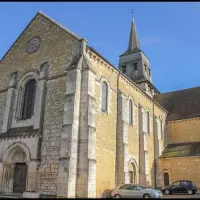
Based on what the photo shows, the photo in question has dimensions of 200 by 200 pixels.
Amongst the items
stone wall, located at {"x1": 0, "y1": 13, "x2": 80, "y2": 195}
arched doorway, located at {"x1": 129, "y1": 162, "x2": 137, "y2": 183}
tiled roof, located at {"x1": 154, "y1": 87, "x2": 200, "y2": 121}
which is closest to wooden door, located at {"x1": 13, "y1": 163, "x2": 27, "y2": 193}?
stone wall, located at {"x1": 0, "y1": 13, "x2": 80, "y2": 195}

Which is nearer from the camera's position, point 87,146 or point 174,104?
point 87,146

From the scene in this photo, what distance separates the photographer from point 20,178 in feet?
57.4

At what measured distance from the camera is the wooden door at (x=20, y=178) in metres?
17.2

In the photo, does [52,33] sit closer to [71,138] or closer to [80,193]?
[71,138]

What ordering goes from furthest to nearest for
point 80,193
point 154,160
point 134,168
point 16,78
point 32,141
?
point 154,160, point 134,168, point 16,78, point 32,141, point 80,193

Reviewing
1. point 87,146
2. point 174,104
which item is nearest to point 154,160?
point 174,104

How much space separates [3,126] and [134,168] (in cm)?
1118

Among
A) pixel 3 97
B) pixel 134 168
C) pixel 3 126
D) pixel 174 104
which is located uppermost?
pixel 174 104

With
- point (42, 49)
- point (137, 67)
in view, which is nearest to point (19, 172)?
point (42, 49)

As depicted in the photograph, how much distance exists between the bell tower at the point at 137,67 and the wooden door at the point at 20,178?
2327cm

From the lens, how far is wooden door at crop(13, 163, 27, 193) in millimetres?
17156

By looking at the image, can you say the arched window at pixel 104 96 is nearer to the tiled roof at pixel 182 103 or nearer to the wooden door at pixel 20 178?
the wooden door at pixel 20 178

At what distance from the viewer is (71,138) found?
15.5 m

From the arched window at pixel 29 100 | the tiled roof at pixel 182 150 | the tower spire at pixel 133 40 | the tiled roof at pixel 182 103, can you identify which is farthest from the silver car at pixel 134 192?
the tower spire at pixel 133 40
